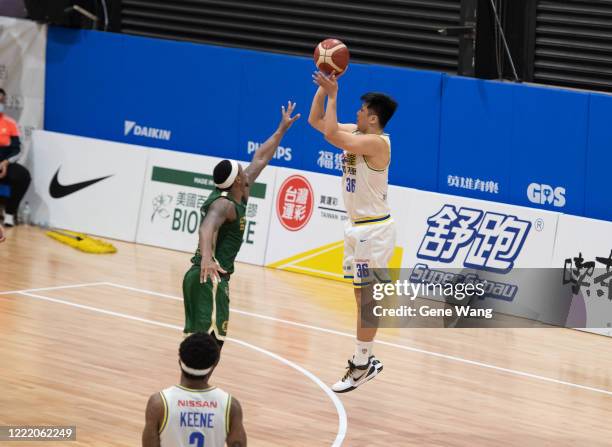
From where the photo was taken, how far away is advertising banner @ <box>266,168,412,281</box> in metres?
15.6

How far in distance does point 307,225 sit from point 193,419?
10067 mm

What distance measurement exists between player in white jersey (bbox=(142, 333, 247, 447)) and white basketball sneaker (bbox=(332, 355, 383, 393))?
14.3ft

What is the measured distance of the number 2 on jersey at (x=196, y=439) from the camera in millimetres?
5797

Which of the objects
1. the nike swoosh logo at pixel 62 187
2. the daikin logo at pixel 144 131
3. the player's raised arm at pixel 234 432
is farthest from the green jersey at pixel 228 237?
the nike swoosh logo at pixel 62 187

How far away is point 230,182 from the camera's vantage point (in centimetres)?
897

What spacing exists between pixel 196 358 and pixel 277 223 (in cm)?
1025

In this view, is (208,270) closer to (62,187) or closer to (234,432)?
(234,432)

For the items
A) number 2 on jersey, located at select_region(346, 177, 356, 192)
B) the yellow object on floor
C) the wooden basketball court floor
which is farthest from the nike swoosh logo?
number 2 on jersey, located at select_region(346, 177, 356, 192)

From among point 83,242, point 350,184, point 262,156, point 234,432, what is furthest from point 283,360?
point 234,432

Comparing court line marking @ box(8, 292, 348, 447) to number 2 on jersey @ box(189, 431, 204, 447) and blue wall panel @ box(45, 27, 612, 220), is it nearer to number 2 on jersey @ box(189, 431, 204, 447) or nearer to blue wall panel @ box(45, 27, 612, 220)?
number 2 on jersey @ box(189, 431, 204, 447)

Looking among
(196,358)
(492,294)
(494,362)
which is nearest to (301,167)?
(492,294)

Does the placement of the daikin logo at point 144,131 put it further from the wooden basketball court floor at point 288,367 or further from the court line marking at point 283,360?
the court line marking at point 283,360

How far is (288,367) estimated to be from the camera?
11.6 m

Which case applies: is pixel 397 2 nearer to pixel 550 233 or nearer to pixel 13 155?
pixel 550 233
